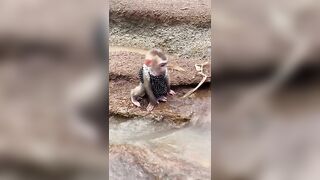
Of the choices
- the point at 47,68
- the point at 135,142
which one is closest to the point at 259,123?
the point at 135,142

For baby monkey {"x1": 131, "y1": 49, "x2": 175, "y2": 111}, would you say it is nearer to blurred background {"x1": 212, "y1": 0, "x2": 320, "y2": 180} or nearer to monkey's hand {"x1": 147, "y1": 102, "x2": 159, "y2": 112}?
monkey's hand {"x1": 147, "y1": 102, "x2": 159, "y2": 112}

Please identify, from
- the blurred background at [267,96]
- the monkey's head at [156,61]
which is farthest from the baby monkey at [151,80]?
the blurred background at [267,96]

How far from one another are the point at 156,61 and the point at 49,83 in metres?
0.30

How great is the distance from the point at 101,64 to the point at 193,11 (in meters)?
0.29

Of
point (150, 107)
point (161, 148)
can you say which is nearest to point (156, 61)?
point (150, 107)

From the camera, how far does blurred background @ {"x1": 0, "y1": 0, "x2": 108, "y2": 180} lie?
1.62 meters

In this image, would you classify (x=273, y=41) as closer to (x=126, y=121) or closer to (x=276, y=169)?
(x=276, y=169)

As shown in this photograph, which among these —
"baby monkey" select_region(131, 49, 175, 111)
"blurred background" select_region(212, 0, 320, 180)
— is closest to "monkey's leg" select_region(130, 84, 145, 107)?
→ "baby monkey" select_region(131, 49, 175, 111)

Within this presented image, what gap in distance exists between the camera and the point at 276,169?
165 cm

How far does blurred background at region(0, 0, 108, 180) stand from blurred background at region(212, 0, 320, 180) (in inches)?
13.0

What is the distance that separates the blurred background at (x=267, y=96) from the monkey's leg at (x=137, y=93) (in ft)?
0.66

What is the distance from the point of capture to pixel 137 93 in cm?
165

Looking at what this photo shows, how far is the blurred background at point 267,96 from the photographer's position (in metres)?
1.63

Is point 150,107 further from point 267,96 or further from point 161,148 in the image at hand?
point 267,96
